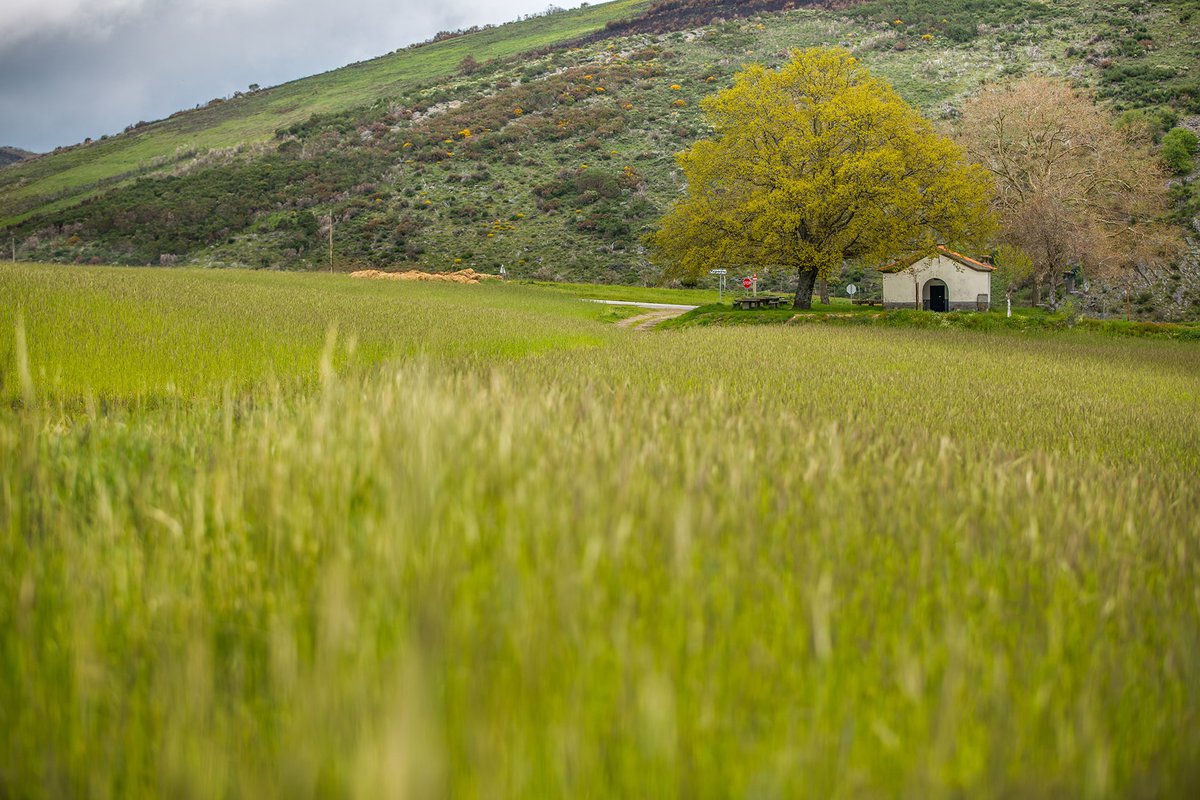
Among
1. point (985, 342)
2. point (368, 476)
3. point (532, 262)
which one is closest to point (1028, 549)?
point (368, 476)

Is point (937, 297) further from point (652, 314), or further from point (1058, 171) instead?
point (652, 314)

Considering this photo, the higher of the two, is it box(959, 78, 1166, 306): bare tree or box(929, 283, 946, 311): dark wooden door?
box(959, 78, 1166, 306): bare tree

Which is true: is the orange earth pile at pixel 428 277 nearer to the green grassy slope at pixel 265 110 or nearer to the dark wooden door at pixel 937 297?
the dark wooden door at pixel 937 297

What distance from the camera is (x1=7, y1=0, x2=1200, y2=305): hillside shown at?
59.9m

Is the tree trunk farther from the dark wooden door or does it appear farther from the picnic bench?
the dark wooden door

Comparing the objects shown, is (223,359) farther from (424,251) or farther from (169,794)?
(424,251)

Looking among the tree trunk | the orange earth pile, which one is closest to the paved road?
the tree trunk

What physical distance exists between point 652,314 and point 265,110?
89.9 metres

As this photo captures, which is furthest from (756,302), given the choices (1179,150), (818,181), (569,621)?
(1179,150)

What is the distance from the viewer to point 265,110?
101 m

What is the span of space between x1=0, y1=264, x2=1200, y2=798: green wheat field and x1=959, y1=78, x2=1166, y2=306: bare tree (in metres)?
33.8

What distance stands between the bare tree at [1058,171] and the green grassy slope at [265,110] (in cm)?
7720

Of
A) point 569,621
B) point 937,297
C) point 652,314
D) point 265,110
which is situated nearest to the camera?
point 569,621

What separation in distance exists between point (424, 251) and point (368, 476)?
59.4 m
